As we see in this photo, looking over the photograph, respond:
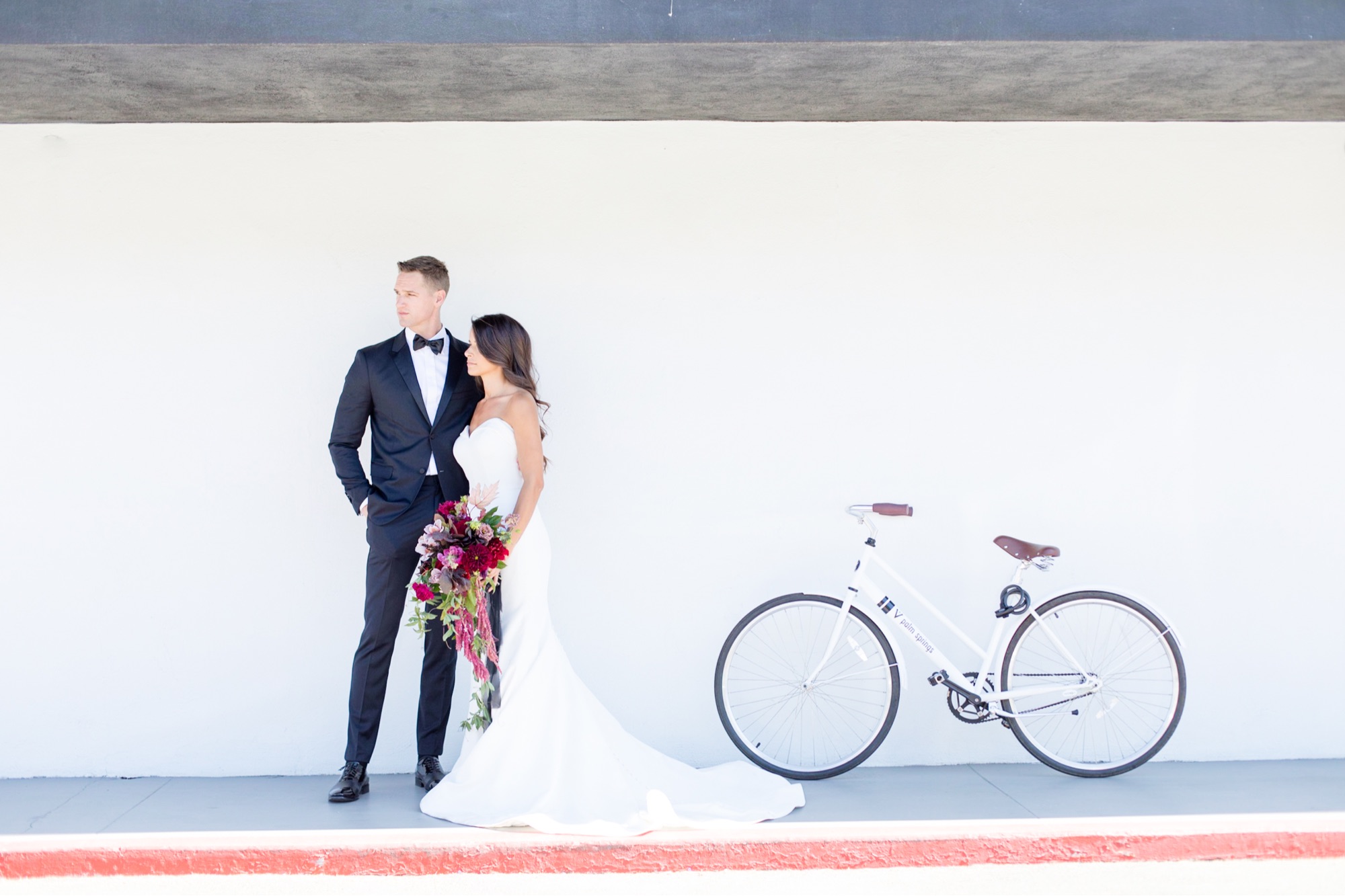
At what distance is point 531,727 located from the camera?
3.55 m

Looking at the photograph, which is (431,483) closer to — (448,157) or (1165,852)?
(448,157)

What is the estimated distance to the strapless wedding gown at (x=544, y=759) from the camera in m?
3.40

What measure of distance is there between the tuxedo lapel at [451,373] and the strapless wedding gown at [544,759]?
5.3 inches

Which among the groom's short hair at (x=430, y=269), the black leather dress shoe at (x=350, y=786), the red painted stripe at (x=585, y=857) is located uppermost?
the groom's short hair at (x=430, y=269)

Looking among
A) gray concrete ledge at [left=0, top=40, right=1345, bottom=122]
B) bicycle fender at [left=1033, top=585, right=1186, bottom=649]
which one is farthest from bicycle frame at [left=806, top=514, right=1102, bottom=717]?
gray concrete ledge at [left=0, top=40, right=1345, bottom=122]

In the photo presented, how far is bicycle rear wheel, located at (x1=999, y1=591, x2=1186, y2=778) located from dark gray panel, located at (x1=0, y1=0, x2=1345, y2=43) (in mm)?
2105

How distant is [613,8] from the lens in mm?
3354

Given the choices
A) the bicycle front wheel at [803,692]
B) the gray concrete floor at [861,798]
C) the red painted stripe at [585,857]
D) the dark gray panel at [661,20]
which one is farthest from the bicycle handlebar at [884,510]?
the dark gray panel at [661,20]

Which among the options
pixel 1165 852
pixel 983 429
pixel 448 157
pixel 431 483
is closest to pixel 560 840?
pixel 431 483

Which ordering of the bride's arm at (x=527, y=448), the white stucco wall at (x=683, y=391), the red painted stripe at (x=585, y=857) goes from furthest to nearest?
the white stucco wall at (x=683, y=391)
the bride's arm at (x=527, y=448)
the red painted stripe at (x=585, y=857)

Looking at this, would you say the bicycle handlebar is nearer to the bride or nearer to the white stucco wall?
the white stucco wall

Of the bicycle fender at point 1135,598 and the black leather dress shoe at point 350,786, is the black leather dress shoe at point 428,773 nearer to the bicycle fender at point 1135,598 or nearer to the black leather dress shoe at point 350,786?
the black leather dress shoe at point 350,786

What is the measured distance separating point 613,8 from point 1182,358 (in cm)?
281

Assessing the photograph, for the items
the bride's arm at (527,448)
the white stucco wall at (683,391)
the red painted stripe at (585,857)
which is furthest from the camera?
the white stucco wall at (683,391)
